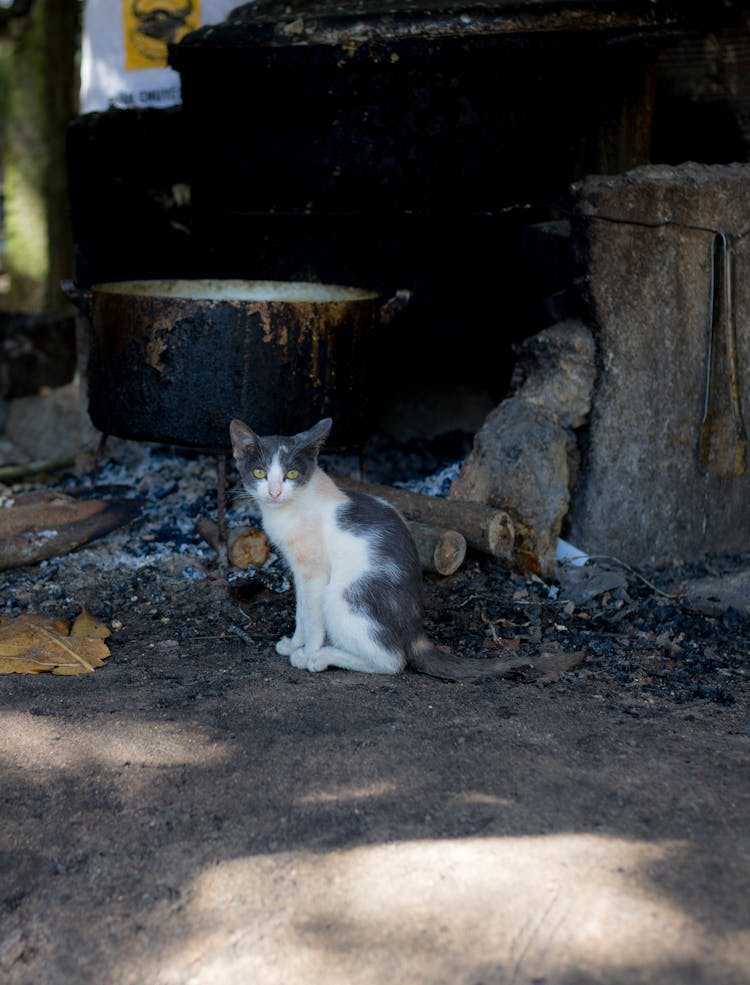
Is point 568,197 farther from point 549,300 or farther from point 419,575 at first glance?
point 419,575

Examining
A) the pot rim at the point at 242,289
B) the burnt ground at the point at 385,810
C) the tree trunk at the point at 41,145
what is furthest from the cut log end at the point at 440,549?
the tree trunk at the point at 41,145

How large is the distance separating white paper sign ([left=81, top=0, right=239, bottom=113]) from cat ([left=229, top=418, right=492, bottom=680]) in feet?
11.6

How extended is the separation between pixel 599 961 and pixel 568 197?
10.4 feet

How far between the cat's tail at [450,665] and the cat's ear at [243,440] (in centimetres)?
82

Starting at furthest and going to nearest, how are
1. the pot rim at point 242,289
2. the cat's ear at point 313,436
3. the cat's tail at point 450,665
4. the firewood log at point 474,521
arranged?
the pot rim at point 242,289, the firewood log at point 474,521, the cat's ear at point 313,436, the cat's tail at point 450,665

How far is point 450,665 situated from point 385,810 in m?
0.94

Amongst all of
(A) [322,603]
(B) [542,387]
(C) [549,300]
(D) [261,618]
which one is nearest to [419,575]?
(A) [322,603]

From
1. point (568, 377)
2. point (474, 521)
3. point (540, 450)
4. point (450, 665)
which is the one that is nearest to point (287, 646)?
point (450, 665)

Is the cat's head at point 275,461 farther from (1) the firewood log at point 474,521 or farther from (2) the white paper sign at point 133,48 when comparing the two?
(2) the white paper sign at point 133,48

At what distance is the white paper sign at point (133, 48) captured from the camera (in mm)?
6211

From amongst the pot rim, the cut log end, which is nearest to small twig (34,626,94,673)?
the cut log end

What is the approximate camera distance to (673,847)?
236 cm

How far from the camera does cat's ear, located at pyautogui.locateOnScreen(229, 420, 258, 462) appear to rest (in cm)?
355

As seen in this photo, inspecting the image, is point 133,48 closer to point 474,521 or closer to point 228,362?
point 228,362
